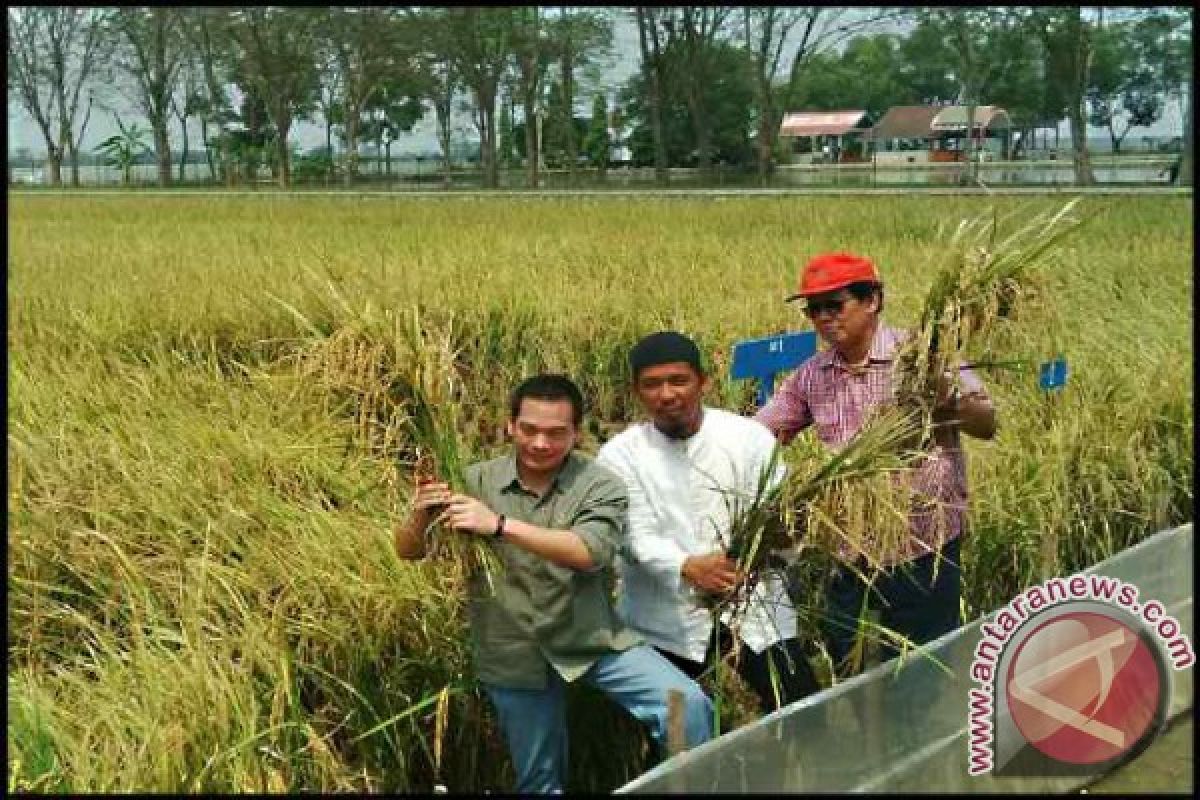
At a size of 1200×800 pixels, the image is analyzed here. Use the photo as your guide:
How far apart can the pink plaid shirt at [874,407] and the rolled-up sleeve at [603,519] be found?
0.50 m

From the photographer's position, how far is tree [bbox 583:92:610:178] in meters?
38.1

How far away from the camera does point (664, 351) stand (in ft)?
8.00

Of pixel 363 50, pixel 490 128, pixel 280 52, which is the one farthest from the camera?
pixel 280 52

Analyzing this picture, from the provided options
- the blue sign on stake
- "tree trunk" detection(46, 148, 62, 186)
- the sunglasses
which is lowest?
the blue sign on stake

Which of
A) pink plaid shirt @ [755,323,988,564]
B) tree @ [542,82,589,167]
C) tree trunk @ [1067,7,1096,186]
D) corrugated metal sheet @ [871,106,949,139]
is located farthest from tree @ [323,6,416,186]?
pink plaid shirt @ [755,323,988,564]

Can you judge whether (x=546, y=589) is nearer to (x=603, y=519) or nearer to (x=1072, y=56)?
(x=603, y=519)

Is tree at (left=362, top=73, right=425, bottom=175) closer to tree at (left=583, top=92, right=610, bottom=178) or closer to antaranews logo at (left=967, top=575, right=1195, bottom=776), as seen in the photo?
tree at (left=583, top=92, right=610, bottom=178)

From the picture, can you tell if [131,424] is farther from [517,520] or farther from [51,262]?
[51,262]

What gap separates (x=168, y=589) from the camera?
2902 millimetres

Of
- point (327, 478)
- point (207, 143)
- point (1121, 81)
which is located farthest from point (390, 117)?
point (327, 478)

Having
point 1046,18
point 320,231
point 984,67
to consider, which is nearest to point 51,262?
point 320,231

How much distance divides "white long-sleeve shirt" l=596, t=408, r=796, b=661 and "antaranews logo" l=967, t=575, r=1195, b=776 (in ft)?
1.78

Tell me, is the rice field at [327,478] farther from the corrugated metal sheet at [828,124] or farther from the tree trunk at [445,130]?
the corrugated metal sheet at [828,124]

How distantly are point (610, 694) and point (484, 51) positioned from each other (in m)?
25.3
